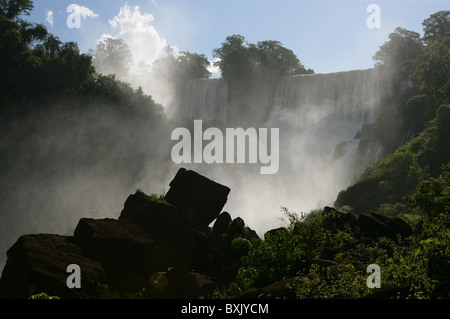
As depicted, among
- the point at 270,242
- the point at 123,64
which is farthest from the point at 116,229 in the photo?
the point at 123,64

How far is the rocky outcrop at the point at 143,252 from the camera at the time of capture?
8078 mm

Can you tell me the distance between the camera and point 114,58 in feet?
303

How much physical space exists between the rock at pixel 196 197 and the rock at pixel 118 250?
3.21m

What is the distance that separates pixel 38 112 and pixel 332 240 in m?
38.2

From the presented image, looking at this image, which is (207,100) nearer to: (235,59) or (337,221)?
(235,59)

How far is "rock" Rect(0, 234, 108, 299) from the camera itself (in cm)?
776

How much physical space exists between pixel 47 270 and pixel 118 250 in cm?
193

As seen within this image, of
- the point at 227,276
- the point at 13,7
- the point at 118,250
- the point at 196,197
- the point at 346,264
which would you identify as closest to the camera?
the point at 346,264

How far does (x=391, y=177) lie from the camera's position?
99.9 ft

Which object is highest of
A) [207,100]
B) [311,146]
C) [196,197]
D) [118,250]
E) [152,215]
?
[207,100]

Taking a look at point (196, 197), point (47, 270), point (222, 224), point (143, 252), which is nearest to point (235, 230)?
point (222, 224)

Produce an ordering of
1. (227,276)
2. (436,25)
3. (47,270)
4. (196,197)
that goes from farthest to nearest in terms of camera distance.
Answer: (436,25), (196,197), (227,276), (47,270)
